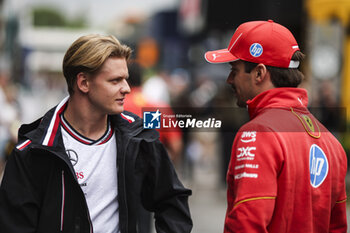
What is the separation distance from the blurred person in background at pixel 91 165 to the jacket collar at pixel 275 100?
56cm

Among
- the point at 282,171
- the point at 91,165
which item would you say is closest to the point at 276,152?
the point at 282,171

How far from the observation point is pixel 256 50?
2.72m

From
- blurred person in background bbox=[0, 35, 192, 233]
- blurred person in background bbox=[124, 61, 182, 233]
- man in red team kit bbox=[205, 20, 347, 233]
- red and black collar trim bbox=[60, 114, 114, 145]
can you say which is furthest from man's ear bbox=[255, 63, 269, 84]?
blurred person in background bbox=[124, 61, 182, 233]

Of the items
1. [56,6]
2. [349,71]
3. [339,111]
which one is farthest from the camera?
[56,6]

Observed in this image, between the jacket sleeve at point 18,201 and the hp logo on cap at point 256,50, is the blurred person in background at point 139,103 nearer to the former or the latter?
the jacket sleeve at point 18,201

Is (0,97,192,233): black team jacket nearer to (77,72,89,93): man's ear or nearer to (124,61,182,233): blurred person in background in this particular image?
(77,72,89,93): man's ear

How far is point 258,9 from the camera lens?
4.12 metres

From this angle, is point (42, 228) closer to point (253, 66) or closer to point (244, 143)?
point (244, 143)

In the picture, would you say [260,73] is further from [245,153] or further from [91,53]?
[91,53]

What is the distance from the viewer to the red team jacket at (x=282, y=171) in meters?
2.48

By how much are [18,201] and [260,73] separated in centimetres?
126

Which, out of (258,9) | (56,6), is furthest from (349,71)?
(56,6)

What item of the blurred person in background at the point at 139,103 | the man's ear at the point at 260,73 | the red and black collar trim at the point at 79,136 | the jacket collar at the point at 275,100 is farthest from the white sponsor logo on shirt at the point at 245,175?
the blurred person in background at the point at 139,103

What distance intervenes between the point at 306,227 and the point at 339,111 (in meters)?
0.93
